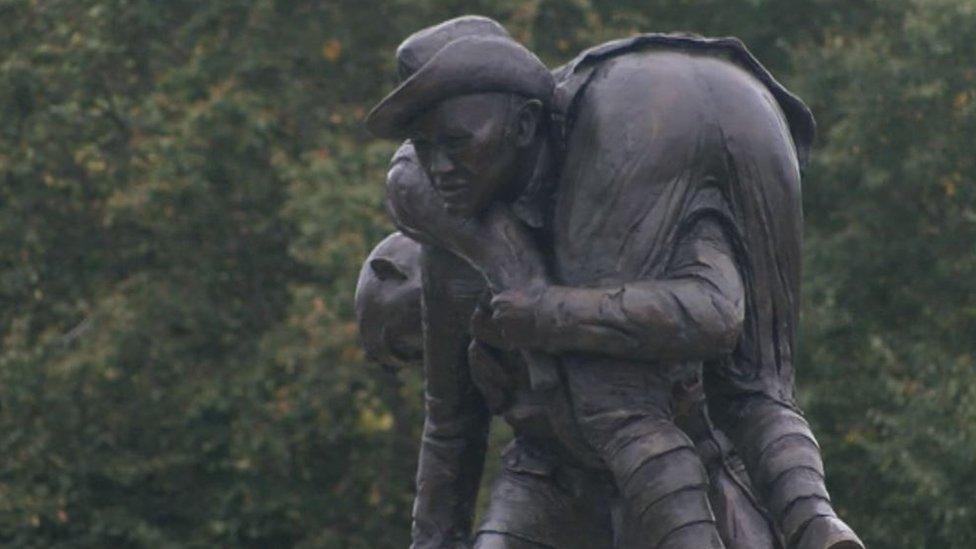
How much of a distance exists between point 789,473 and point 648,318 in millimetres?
596

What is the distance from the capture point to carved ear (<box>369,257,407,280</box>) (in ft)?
27.0

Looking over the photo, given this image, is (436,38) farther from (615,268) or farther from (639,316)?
(639,316)

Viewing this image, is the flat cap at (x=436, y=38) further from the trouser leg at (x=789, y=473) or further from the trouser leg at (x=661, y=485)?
the trouser leg at (x=789, y=473)

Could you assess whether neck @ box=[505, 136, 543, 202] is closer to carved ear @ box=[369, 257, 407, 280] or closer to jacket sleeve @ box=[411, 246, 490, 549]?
jacket sleeve @ box=[411, 246, 490, 549]

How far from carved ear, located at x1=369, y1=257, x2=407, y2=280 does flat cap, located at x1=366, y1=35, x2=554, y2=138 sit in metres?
0.70

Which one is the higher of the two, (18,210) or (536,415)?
(536,415)

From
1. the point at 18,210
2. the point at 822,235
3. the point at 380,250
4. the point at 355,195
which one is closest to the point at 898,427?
the point at 822,235

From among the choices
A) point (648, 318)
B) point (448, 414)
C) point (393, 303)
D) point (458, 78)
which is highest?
point (458, 78)

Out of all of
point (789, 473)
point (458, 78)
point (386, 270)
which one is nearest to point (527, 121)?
point (458, 78)

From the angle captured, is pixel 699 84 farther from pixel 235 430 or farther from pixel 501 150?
pixel 235 430

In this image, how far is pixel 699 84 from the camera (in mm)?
7613

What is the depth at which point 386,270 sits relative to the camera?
27.1ft

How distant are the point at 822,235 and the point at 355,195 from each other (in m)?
3.55

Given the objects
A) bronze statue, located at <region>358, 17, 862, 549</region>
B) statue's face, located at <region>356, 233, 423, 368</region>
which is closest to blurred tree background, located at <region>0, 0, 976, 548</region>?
statue's face, located at <region>356, 233, 423, 368</region>
